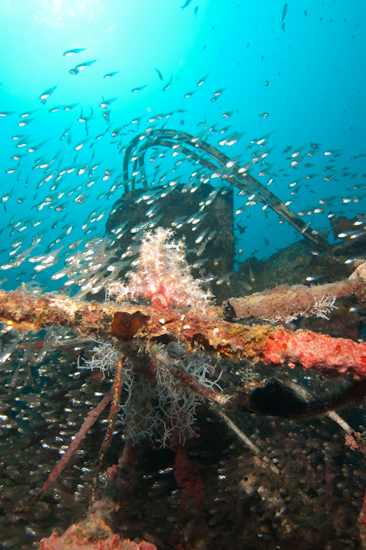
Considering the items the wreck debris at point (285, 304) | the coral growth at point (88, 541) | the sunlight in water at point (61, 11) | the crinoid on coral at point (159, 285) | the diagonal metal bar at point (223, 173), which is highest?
the sunlight in water at point (61, 11)

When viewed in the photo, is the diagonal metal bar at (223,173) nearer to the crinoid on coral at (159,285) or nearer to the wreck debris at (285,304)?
the wreck debris at (285,304)

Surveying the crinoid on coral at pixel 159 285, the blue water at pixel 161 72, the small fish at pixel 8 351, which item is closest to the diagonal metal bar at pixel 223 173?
the crinoid on coral at pixel 159 285

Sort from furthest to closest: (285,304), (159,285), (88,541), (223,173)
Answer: (223,173)
(159,285)
(285,304)
(88,541)

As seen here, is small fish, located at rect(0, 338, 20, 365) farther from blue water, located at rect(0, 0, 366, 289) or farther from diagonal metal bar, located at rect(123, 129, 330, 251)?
blue water, located at rect(0, 0, 366, 289)

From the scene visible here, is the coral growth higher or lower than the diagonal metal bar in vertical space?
lower

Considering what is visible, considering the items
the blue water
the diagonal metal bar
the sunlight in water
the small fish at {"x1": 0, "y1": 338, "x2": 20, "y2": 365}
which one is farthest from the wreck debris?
the sunlight in water

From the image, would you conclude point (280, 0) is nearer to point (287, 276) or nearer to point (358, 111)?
point (358, 111)

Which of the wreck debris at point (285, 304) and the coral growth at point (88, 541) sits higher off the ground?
the wreck debris at point (285, 304)

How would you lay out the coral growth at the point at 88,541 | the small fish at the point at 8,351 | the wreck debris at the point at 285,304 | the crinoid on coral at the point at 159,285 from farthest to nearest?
1. the crinoid on coral at the point at 159,285
2. the wreck debris at the point at 285,304
3. the small fish at the point at 8,351
4. the coral growth at the point at 88,541

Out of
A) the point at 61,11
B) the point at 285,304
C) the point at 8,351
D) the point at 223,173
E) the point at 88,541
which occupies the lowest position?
the point at 88,541

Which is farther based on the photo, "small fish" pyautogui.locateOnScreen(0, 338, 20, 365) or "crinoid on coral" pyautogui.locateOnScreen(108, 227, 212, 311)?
"crinoid on coral" pyautogui.locateOnScreen(108, 227, 212, 311)

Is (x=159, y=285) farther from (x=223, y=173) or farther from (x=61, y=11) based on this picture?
(x=61, y=11)

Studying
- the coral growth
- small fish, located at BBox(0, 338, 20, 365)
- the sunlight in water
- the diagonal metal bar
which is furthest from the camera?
the sunlight in water

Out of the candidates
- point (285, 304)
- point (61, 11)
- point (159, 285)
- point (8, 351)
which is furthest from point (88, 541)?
point (61, 11)
